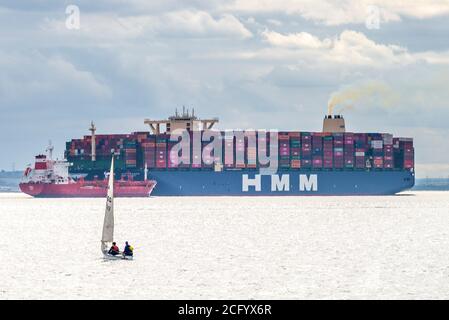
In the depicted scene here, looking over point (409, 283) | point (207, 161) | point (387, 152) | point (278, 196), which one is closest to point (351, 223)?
point (409, 283)

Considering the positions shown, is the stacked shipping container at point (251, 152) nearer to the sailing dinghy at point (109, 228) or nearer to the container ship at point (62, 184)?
the container ship at point (62, 184)

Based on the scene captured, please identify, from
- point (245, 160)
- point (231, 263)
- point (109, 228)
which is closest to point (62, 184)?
point (245, 160)

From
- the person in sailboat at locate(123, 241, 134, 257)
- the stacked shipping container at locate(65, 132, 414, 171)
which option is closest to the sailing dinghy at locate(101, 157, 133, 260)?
the person in sailboat at locate(123, 241, 134, 257)

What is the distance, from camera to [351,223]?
212ft

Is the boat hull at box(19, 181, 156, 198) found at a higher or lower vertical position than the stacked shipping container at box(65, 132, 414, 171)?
lower

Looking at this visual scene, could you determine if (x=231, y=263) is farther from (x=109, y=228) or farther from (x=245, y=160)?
(x=245, y=160)

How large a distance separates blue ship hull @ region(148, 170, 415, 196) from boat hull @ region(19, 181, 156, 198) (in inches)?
106

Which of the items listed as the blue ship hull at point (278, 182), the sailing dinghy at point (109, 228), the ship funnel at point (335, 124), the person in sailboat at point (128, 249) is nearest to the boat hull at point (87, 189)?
the blue ship hull at point (278, 182)

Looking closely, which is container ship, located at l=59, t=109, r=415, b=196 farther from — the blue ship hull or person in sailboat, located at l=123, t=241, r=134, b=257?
person in sailboat, located at l=123, t=241, r=134, b=257

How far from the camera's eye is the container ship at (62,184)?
12875 cm

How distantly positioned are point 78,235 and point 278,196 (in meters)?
102

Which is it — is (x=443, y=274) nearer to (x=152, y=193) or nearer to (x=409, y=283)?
(x=409, y=283)

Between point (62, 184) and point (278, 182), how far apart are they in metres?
31.7

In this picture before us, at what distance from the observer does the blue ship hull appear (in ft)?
438
